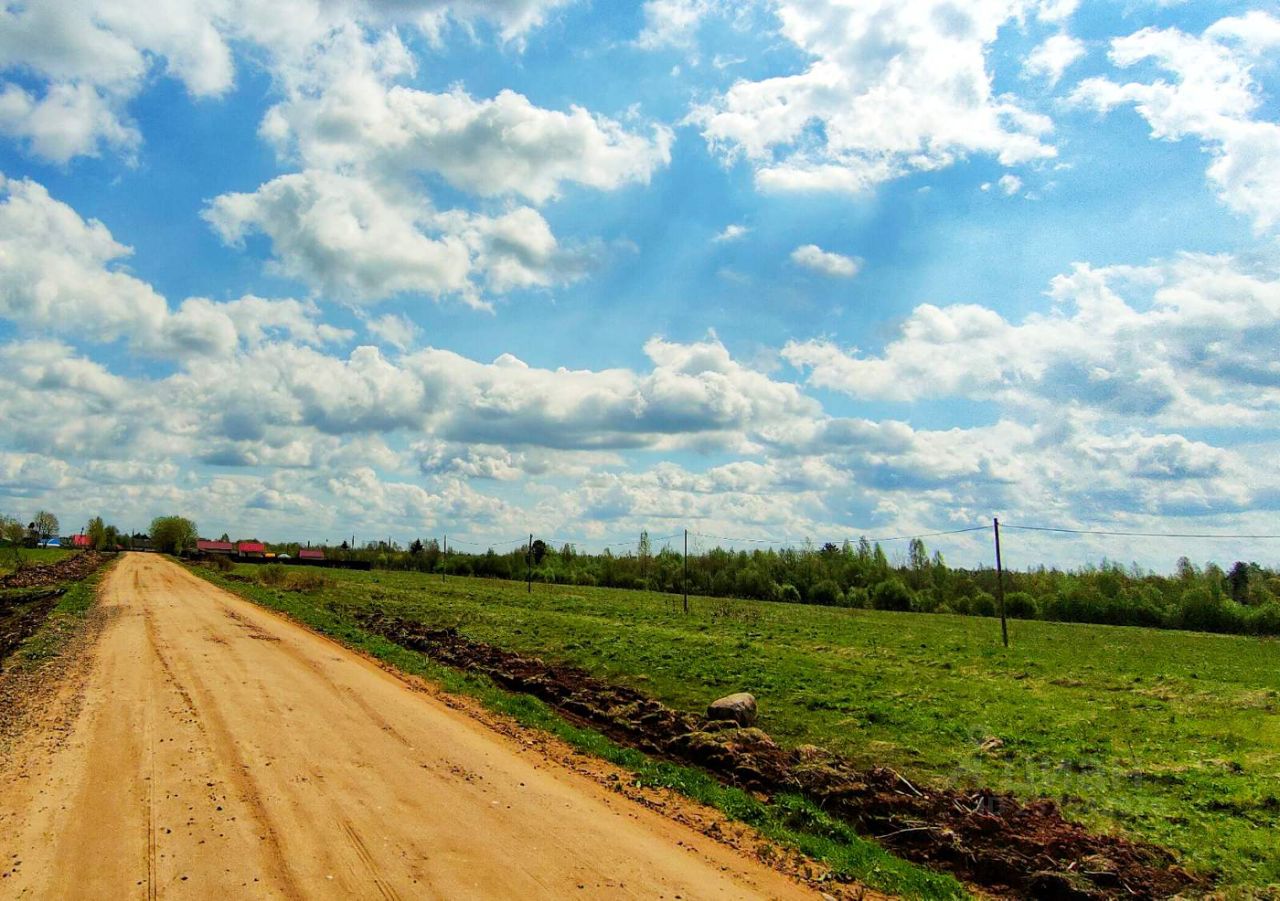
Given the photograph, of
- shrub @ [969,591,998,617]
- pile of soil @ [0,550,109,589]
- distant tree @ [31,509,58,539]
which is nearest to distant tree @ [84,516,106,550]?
distant tree @ [31,509,58,539]

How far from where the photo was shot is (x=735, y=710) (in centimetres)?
1777

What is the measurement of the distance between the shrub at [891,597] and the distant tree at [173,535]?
133653mm

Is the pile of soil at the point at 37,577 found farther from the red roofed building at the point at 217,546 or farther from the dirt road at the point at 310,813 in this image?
the red roofed building at the point at 217,546

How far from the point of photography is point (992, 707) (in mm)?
20609

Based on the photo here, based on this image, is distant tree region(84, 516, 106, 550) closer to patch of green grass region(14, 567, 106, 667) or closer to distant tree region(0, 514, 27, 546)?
distant tree region(0, 514, 27, 546)

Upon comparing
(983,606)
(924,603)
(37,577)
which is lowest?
(924,603)

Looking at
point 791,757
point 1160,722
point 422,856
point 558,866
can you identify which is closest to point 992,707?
point 1160,722

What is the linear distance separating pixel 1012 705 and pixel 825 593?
81176 millimetres

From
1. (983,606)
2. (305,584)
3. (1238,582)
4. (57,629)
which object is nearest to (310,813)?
(57,629)

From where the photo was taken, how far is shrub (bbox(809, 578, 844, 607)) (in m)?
97.9

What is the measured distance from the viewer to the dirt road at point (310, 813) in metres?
8.12

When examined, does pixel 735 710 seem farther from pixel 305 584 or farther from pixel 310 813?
pixel 305 584

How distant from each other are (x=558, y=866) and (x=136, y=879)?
468cm

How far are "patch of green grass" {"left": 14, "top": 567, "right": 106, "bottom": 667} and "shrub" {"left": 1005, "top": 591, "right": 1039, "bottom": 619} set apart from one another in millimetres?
87407
